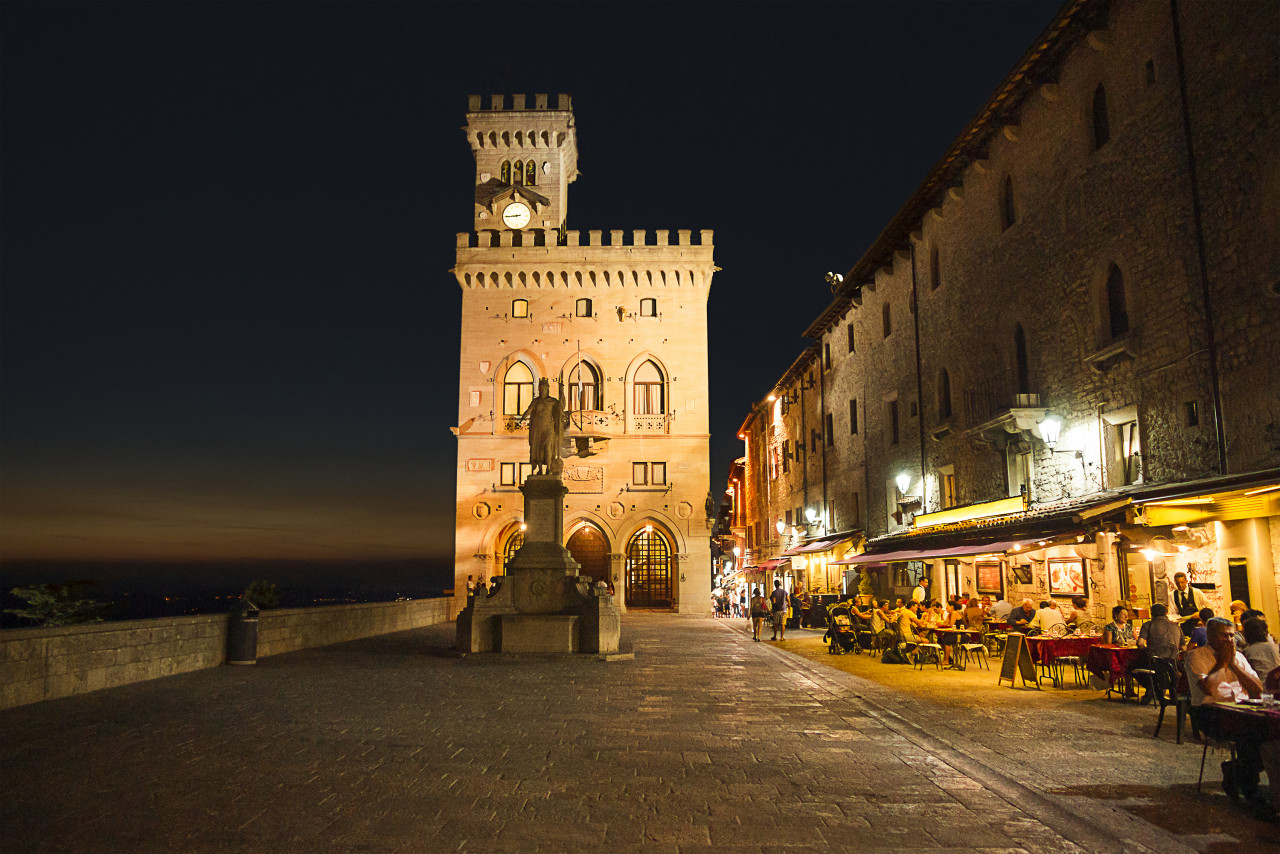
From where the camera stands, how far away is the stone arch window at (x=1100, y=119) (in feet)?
46.9

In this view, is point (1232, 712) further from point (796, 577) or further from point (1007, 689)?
point (796, 577)

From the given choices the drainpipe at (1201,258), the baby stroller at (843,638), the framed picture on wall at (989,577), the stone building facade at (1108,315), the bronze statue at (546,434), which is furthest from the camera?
the framed picture on wall at (989,577)

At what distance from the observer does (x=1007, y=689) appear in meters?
12.2

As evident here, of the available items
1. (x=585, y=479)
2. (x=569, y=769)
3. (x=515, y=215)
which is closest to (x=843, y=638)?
(x=569, y=769)

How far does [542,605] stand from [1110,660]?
995cm

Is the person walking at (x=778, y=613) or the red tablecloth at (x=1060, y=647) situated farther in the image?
the person walking at (x=778, y=613)

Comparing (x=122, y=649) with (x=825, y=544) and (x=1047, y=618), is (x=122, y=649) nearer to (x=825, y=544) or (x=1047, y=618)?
(x=1047, y=618)

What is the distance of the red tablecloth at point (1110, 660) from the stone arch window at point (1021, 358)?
7.23 meters

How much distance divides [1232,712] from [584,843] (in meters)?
4.47

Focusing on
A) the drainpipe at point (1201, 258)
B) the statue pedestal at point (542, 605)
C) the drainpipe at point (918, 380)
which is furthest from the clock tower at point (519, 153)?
the drainpipe at point (1201, 258)

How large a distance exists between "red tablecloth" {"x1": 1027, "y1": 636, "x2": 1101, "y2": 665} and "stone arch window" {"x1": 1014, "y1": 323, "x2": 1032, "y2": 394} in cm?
646

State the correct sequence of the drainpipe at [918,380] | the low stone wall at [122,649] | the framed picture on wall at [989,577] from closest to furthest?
1. the low stone wall at [122,649]
2. the framed picture on wall at [989,577]
3. the drainpipe at [918,380]

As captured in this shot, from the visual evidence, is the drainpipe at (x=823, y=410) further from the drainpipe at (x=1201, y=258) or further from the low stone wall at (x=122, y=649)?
the drainpipe at (x=1201, y=258)

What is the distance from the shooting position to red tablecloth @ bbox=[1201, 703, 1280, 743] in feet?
18.1
